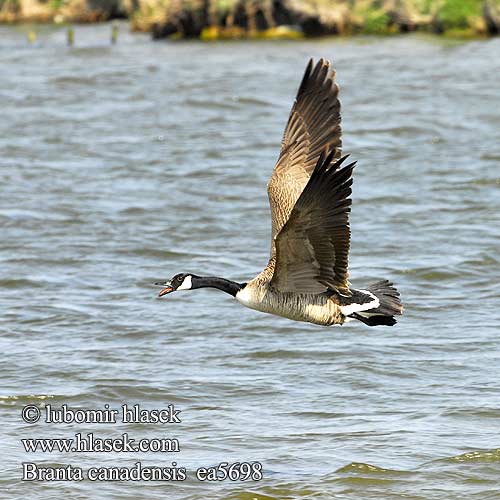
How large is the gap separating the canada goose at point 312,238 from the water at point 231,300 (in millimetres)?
1103

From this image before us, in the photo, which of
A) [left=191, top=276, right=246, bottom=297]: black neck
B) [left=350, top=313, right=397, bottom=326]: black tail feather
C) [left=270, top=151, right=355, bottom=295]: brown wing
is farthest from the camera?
[left=191, top=276, right=246, bottom=297]: black neck

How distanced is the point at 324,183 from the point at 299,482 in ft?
6.68

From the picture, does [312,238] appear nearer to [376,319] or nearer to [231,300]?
[376,319]

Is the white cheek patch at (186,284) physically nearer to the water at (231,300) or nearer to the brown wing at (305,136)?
the brown wing at (305,136)

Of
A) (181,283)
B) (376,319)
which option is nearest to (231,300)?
(181,283)

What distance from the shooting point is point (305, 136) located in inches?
308

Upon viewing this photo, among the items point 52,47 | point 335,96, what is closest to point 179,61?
point 52,47

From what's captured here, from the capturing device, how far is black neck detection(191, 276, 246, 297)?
7.23 metres

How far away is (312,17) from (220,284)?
25.9 metres

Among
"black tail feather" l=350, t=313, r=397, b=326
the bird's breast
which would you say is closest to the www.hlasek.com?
the bird's breast

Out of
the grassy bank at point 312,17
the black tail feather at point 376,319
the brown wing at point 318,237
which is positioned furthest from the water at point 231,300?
the grassy bank at point 312,17

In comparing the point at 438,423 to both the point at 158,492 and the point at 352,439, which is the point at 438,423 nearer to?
the point at 352,439

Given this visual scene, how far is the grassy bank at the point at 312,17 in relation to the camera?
31.4 meters

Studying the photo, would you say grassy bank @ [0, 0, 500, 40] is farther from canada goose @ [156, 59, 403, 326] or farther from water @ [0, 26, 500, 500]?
canada goose @ [156, 59, 403, 326]
